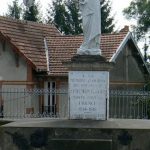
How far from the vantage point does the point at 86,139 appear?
11812 millimetres

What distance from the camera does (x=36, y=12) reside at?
1791 inches

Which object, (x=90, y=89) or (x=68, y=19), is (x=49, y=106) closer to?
(x=90, y=89)

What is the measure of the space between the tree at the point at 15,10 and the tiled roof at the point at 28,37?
17.1m

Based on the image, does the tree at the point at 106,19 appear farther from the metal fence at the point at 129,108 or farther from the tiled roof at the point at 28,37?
the metal fence at the point at 129,108

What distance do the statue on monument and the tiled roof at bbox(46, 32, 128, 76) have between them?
495 inches

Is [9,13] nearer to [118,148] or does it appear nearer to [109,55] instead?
[109,55]

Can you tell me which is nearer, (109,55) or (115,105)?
(115,105)

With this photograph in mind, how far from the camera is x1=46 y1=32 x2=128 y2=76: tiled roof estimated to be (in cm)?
2655

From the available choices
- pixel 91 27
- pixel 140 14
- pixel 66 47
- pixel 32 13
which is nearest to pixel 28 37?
pixel 66 47

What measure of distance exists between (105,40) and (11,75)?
18.2ft

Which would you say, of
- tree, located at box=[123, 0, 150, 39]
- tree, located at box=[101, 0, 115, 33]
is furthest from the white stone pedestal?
tree, located at box=[101, 0, 115, 33]

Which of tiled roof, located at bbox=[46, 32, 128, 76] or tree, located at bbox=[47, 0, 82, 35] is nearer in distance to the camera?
tiled roof, located at bbox=[46, 32, 128, 76]

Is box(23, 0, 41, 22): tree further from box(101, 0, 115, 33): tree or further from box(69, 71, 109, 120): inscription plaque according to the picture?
box(69, 71, 109, 120): inscription plaque

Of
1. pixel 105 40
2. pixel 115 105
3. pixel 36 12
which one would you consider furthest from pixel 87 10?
pixel 36 12
